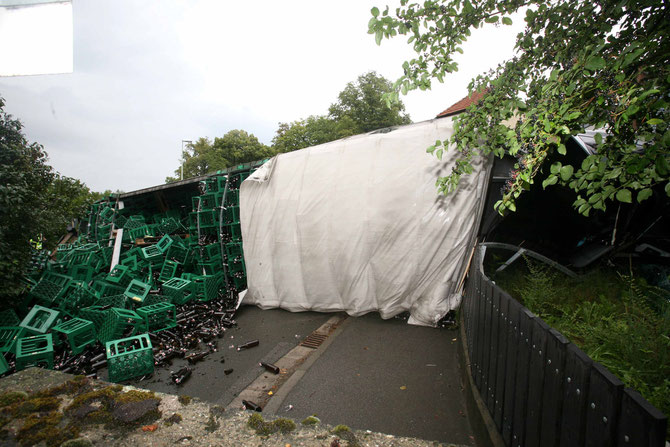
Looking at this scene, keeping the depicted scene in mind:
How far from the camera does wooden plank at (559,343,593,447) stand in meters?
1.41

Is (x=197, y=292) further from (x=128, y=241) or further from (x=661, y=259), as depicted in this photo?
(x=661, y=259)

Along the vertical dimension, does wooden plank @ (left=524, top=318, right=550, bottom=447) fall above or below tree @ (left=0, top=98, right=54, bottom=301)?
below

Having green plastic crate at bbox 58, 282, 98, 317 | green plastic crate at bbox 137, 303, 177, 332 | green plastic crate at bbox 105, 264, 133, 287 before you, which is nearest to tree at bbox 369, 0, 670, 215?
green plastic crate at bbox 137, 303, 177, 332

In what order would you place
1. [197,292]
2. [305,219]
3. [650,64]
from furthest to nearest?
[197,292], [305,219], [650,64]

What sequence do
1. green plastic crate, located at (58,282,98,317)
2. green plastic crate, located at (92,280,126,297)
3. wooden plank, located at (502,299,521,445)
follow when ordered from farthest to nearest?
green plastic crate, located at (92,280,126,297)
green plastic crate, located at (58,282,98,317)
wooden plank, located at (502,299,521,445)

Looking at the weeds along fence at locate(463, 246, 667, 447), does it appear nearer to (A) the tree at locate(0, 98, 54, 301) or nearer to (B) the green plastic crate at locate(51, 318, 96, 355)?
(B) the green plastic crate at locate(51, 318, 96, 355)

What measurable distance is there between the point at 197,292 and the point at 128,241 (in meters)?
4.62

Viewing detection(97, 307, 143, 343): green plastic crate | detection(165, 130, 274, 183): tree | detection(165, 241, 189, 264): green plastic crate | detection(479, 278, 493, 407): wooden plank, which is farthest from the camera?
detection(165, 130, 274, 183): tree

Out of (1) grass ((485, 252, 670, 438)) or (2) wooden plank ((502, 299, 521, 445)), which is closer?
(1) grass ((485, 252, 670, 438))

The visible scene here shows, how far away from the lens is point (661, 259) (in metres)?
4.66

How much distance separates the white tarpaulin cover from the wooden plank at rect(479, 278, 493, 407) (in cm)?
240

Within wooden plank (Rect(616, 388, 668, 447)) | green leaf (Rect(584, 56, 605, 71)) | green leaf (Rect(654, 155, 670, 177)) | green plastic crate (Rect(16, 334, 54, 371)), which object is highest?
green leaf (Rect(584, 56, 605, 71))

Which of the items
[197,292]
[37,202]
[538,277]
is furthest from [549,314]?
[37,202]

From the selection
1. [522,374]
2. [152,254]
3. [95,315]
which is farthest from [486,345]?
[152,254]
